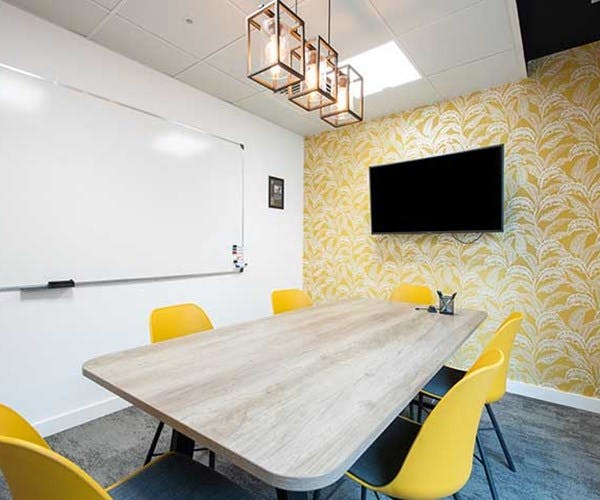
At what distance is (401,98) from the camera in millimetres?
3092

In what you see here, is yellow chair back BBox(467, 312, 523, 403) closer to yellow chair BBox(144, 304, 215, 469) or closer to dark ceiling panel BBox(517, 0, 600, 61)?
yellow chair BBox(144, 304, 215, 469)

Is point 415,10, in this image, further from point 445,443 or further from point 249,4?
point 445,443

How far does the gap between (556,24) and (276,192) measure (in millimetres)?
2725

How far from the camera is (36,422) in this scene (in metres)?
2.09

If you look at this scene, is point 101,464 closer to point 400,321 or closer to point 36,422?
point 36,422

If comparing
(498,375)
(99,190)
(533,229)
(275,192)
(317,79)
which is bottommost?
(498,375)

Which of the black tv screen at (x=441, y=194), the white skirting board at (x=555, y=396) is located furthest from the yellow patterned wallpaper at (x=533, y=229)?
the black tv screen at (x=441, y=194)

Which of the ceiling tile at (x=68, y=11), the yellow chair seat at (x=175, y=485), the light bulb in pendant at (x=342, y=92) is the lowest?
the yellow chair seat at (x=175, y=485)

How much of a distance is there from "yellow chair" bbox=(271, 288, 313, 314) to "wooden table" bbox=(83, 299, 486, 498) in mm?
630

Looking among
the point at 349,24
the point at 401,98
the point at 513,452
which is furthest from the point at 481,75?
the point at 513,452

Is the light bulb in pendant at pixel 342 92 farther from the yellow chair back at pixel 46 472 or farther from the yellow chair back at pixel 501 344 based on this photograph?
the yellow chair back at pixel 46 472

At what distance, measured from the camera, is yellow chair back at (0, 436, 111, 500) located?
593 millimetres

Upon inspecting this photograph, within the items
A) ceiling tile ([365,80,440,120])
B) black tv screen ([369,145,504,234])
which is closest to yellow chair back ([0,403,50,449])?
black tv screen ([369,145,504,234])

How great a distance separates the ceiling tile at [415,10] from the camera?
76.2 inches
